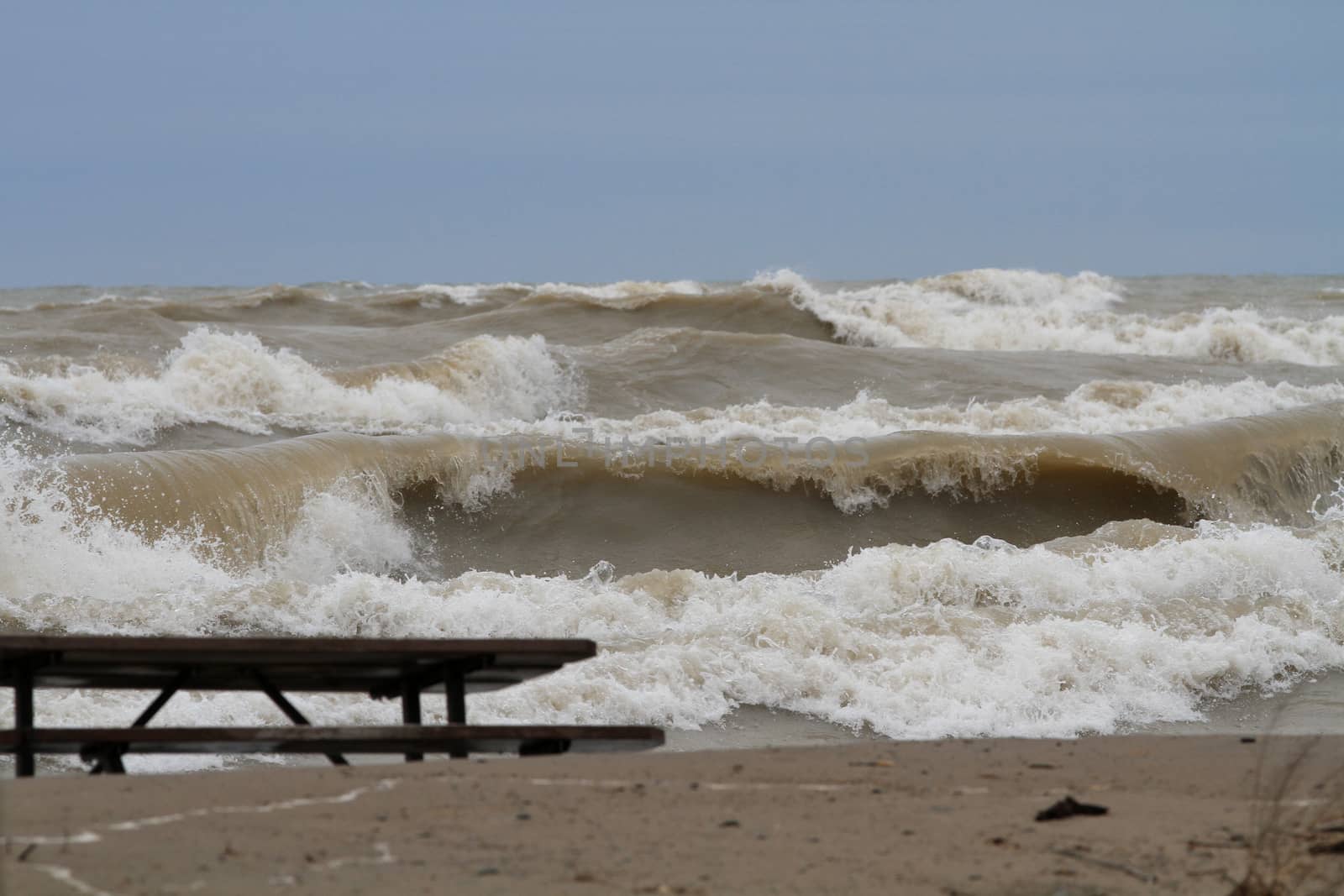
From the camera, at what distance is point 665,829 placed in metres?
3.20

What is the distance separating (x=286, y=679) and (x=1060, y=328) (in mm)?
21084

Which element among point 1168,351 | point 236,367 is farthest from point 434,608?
point 1168,351

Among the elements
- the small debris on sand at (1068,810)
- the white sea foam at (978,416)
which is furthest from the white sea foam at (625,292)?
the small debris on sand at (1068,810)

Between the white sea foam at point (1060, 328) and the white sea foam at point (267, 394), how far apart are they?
22.9 feet

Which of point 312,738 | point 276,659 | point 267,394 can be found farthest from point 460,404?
point 312,738

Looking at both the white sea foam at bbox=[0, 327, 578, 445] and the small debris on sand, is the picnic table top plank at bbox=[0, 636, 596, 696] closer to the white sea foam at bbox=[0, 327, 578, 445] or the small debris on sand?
the small debris on sand

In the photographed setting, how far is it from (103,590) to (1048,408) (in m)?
10.4

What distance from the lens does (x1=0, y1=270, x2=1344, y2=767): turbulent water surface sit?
7008mm

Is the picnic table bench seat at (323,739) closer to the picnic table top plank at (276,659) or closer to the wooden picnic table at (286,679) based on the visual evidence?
the wooden picnic table at (286,679)

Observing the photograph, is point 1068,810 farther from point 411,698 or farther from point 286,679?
point 286,679

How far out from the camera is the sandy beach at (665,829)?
2.78m

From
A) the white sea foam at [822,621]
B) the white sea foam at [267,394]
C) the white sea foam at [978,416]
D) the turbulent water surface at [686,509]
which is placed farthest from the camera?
the white sea foam at [978,416]

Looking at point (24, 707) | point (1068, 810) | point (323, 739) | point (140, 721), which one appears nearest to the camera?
point (1068, 810)

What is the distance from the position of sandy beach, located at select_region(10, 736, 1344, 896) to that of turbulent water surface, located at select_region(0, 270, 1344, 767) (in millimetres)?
2463
